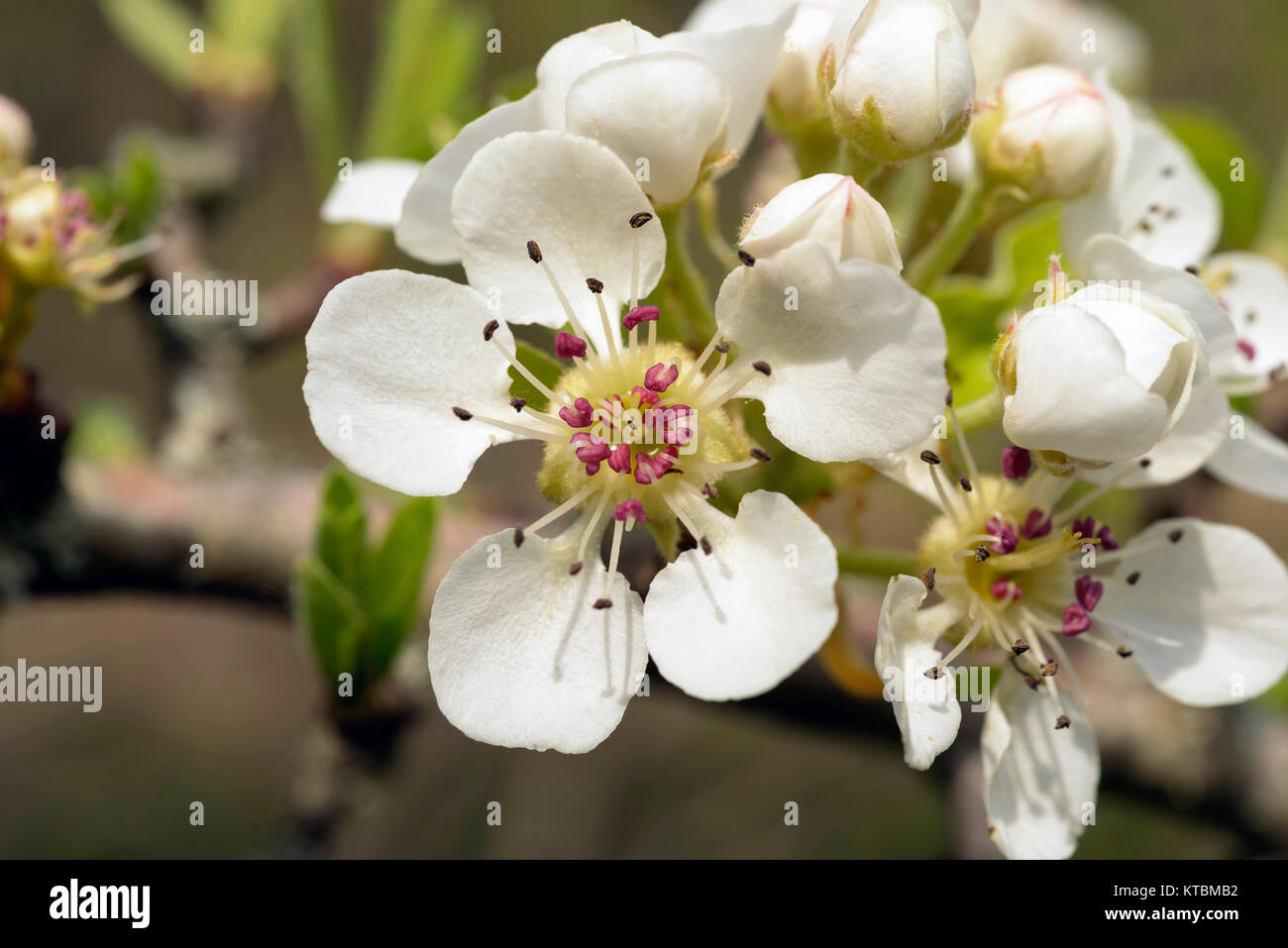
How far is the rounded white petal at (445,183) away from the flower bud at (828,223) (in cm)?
27

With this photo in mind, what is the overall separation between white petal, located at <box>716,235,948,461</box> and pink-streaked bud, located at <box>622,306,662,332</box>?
0.09 m

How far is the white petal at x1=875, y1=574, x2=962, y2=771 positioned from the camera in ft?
3.32

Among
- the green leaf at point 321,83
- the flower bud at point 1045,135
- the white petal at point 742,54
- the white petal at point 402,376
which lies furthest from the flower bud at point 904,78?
the green leaf at point 321,83

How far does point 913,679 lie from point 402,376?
1.92 ft

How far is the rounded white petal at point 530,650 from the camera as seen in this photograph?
1.08 m

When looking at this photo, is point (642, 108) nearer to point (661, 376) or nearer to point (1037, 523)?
point (661, 376)

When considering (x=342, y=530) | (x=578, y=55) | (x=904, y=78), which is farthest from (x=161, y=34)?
(x=904, y=78)

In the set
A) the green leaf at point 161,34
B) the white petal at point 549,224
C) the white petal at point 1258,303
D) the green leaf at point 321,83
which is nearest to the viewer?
the white petal at point 549,224

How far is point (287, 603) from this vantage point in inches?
71.2

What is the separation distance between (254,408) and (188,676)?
1.30 meters

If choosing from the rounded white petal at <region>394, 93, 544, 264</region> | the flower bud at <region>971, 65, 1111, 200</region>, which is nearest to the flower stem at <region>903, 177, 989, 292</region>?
the flower bud at <region>971, 65, 1111, 200</region>

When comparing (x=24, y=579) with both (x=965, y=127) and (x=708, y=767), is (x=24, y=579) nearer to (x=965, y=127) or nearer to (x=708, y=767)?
(x=965, y=127)

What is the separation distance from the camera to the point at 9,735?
4773 millimetres

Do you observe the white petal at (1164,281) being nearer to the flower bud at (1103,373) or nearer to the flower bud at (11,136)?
the flower bud at (1103,373)
